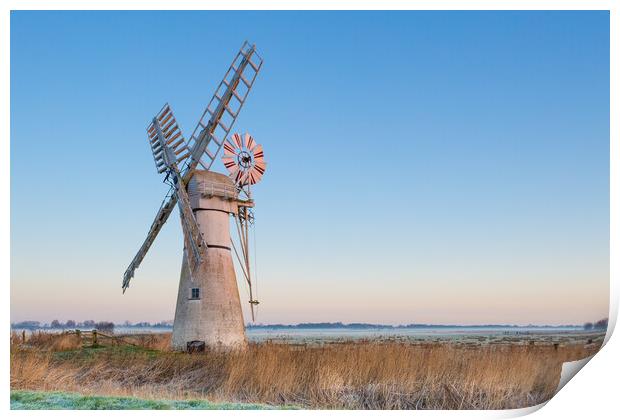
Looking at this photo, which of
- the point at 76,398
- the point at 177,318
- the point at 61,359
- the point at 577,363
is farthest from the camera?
the point at 177,318

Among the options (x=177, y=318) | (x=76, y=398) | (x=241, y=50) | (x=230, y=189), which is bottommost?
(x=76, y=398)

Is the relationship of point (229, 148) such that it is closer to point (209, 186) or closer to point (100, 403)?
point (209, 186)

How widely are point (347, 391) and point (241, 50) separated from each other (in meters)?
9.69

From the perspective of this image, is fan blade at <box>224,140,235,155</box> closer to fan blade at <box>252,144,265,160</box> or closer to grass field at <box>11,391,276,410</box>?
fan blade at <box>252,144,265,160</box>

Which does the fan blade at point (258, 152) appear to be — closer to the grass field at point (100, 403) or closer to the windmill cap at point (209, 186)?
the windmill cap at point (209, 186)

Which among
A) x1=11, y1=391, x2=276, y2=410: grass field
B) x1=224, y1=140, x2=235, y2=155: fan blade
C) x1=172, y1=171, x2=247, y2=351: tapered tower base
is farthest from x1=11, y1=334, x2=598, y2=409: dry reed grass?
x1=224, y1=140, x2=235, y2=155: fan blade

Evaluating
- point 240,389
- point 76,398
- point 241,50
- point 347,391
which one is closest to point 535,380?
point 347,391

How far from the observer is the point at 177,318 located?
728 inches

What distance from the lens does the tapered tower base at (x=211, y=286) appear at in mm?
18125

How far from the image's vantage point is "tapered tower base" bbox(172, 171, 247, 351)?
59.5ft

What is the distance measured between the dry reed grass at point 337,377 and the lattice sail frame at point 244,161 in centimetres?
525
